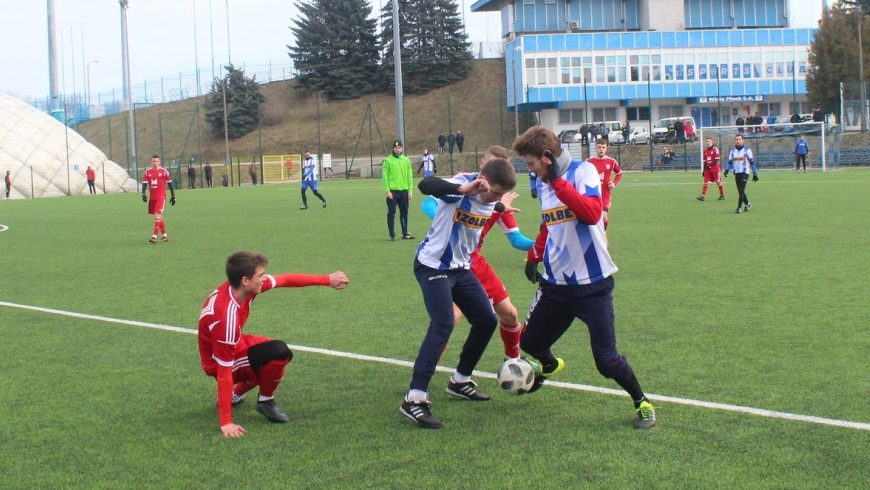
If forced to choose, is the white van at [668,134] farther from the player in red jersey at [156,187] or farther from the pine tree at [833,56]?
the player in red jersey at [156,187]

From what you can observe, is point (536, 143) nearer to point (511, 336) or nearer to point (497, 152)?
point (497, 152)

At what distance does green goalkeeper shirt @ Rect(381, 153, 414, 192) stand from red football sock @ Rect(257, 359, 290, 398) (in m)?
11.6

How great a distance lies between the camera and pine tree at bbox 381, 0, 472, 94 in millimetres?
80312

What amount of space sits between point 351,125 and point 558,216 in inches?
2861

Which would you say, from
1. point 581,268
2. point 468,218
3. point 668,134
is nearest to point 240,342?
point 468,218

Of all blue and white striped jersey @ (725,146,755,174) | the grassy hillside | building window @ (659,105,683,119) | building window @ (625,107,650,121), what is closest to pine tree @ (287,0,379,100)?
the grassy hillside

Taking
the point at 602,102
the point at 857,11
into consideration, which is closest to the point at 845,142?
the point at 857,11

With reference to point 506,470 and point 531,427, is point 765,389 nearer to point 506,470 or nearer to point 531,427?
point 531,427

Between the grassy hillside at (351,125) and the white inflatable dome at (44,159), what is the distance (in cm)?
1266

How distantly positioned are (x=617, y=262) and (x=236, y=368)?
26.3ft

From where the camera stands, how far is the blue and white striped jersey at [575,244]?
520 centimetres

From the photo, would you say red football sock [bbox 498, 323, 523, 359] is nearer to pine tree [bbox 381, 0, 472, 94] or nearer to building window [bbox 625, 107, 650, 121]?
building window [bbox 625, 107, 650, 121]

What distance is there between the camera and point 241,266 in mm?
5391

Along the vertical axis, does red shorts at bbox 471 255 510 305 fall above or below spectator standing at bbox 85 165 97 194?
below
